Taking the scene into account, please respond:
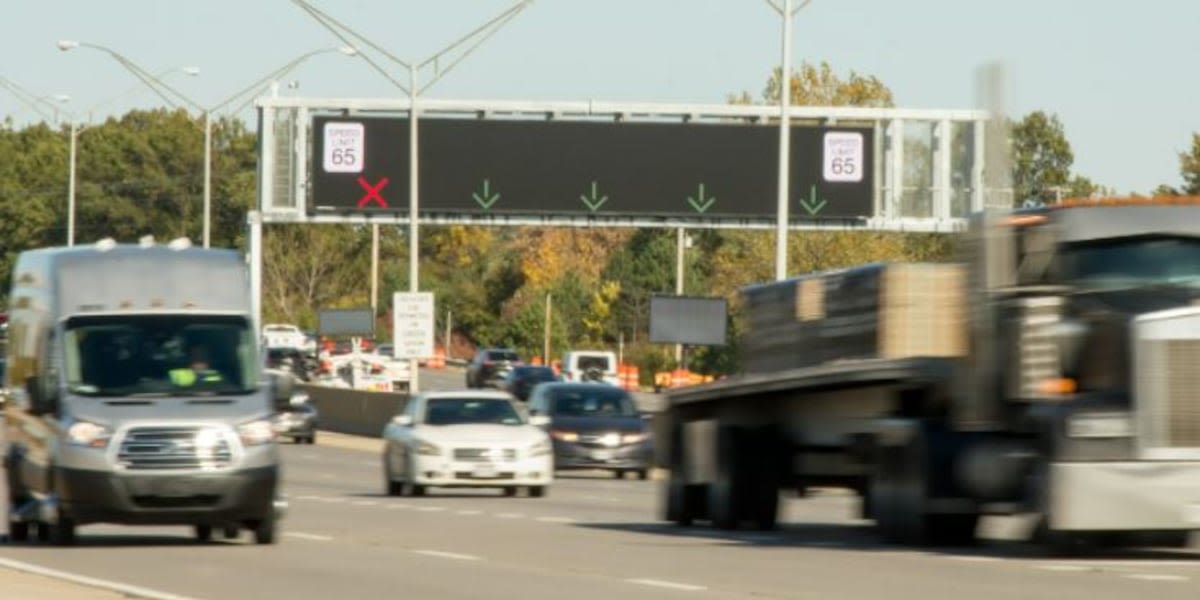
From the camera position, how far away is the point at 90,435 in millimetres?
25828

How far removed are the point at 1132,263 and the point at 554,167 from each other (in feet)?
170

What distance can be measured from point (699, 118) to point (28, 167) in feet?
350

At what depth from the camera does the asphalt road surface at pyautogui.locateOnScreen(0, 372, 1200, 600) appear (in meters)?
20.4

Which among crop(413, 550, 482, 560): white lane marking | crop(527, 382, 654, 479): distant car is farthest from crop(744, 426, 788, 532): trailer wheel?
crop(527, 382, 654, 479): distant car

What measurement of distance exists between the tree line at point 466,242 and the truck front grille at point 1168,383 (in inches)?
2889

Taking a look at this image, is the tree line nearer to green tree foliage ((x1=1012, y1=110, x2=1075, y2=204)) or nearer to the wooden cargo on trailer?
green tree foliage ((x1=1012, y1=110, x2=1075, y2=204))

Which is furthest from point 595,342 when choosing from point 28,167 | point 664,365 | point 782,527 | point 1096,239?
point 1096,239

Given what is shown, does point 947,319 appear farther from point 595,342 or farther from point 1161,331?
point 595,342

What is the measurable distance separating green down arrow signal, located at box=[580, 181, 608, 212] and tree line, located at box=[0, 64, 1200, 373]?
21.9 m

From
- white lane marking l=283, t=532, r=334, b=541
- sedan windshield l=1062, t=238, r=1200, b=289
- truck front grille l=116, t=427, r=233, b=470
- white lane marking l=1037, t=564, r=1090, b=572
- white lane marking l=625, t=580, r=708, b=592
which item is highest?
sedan windshield l=1062, t=238, r=1200, b=289

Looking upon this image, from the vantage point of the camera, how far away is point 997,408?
23.8 meters

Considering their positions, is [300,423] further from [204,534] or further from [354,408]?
[204,534]

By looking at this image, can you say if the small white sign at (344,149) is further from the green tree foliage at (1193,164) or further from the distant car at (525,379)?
the green tree foliage at (1193,164)

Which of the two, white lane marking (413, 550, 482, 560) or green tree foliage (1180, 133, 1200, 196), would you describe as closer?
white lane marking (413, 550, 482, 560)
